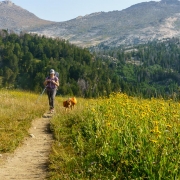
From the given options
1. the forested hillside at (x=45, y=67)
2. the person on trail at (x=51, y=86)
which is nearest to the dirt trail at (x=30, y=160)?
the person on trail at (x=51, y=86)

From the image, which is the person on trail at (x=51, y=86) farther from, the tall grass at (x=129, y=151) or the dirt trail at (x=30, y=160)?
the tall grass at (x=129, y=151)

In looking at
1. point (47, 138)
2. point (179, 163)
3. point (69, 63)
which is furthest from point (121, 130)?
point (69, 63)

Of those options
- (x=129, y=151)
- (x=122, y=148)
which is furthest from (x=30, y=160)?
(x=129, y=151)

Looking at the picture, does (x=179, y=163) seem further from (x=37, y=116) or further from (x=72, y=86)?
(x=72, y=86)

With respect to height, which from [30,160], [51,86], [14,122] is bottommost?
[30,160]

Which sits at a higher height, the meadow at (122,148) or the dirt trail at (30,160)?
the meadow at (122,148)

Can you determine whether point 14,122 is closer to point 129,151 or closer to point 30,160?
point 30,160

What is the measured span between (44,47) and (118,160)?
171567 millimetres

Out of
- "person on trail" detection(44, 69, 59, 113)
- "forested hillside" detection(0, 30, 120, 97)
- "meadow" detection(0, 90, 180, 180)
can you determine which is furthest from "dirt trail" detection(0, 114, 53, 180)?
"forested hillside" detection(0, 30, 120, 97)

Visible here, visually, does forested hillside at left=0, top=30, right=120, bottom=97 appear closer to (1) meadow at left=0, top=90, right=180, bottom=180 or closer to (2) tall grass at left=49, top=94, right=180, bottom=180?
(1) meadow at left=0, top=90, right=180, bottom=180

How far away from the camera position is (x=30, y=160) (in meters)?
7.68

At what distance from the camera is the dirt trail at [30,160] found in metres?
6.54

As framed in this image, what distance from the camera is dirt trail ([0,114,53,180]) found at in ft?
21.5

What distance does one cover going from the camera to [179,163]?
492cm
